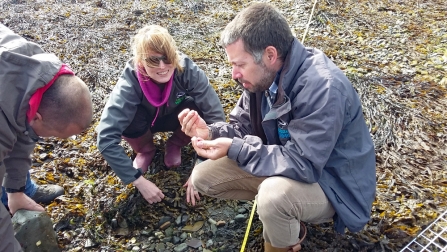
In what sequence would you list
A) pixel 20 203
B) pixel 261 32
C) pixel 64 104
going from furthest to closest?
pixel 20 203, pixel 261 32, pixel 64 104

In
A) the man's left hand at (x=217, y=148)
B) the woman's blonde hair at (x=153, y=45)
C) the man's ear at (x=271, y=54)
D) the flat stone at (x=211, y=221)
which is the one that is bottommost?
the flat stone at (x=211, y=221)

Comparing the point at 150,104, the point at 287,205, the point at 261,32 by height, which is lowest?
the point at 287,205

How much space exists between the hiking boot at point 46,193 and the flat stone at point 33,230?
33 cm

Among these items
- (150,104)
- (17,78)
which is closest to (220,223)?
(150,104)

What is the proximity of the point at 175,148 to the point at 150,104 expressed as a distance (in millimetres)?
464

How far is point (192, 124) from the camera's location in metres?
2.43

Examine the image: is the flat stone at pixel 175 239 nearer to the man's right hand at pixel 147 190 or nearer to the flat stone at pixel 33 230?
the man's right hand at pixel 147 190

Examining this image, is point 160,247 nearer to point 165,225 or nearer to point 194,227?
point 165,225

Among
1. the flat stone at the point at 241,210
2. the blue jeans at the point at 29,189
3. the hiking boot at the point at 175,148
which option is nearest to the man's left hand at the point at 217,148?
the flat stone at the point at 241,210

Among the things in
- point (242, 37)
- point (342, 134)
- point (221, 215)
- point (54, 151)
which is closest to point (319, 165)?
point (342, 134)

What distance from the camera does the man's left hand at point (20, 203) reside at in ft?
7.95

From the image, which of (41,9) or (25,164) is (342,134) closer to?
(25,164)

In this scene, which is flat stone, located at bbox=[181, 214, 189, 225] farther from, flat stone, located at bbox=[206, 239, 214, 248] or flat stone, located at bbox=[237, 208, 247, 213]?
flat stone, located at bbox=[237, 208, 247, 213]

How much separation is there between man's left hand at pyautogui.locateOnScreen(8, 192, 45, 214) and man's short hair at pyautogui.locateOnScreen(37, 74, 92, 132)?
30.4 inches
